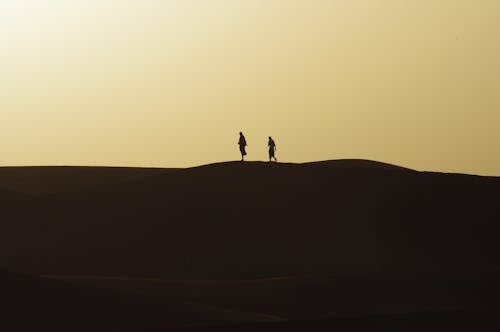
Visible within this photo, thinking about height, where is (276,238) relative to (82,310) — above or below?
above

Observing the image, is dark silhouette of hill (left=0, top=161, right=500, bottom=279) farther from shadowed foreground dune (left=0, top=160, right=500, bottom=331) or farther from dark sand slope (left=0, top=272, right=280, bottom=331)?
dark sand slope (left=0, top=272, right=280, bottom=331)

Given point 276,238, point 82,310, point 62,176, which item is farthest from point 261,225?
point 62,176

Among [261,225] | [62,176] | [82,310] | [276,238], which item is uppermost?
[62,176]

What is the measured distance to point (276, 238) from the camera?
139 feet

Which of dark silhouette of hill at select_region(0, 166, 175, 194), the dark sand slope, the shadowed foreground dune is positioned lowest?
the dark sand slope

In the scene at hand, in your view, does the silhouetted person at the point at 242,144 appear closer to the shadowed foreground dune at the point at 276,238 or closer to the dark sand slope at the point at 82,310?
the shadowed foreground dune at the point at 276,238

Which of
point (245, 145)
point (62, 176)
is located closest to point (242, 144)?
point (245, 145)

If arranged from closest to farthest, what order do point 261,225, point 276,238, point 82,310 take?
point 82,310
point 276,238
point 261,225

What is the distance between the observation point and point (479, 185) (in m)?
48.2

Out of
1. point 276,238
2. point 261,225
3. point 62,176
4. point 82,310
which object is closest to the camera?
point 82,310

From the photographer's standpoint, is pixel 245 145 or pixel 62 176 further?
pixel 62 176

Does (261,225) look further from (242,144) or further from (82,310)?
(82,310)

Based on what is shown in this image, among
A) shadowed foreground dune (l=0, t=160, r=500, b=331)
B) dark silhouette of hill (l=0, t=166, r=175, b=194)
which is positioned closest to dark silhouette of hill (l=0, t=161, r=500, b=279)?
shadowed foreground dune (l=0, t=160, r=500, b=331)

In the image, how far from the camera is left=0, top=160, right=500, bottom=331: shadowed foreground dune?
3109cm
